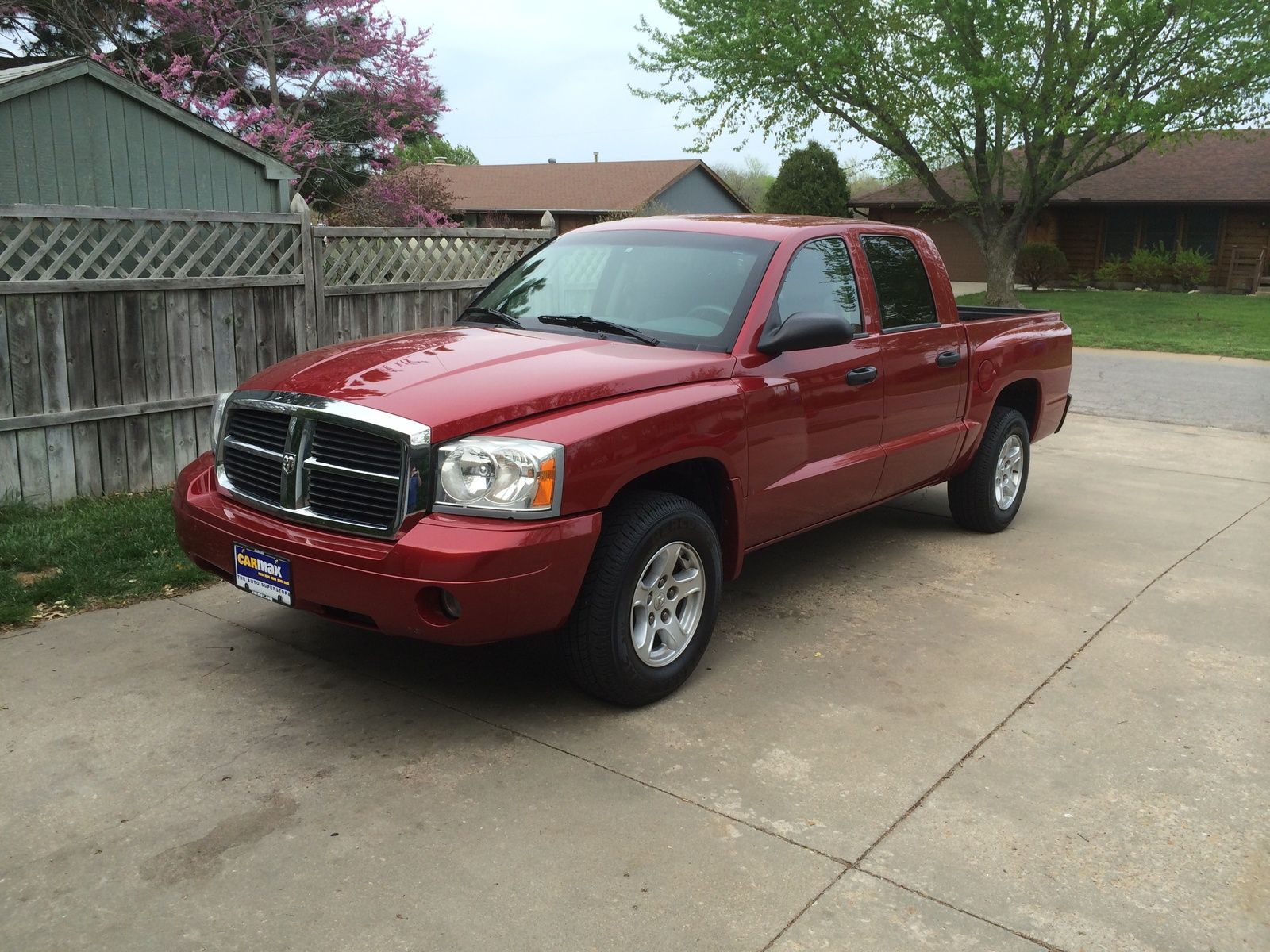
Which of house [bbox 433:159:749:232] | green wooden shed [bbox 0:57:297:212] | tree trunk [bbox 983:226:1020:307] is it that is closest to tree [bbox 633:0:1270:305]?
tree trunk [bbox 983:226:1020:307]

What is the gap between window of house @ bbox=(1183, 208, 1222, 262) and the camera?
34.8 m

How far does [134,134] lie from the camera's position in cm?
1059

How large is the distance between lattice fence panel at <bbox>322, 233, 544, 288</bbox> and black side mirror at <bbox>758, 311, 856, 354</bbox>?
4.25 metres

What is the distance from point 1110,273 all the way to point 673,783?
A: 3402 centimetres

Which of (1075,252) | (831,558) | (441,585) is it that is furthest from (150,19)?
(1075,252)

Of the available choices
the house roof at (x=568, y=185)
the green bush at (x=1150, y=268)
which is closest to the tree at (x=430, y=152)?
the house roof at (x=568, y=185)

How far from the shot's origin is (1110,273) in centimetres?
3362

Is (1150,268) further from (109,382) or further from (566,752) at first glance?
(566,752)

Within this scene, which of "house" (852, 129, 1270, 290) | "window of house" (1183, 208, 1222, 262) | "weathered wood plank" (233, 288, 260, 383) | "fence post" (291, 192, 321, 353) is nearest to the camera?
"weathered wood plank" (233, 288, 260, 383)

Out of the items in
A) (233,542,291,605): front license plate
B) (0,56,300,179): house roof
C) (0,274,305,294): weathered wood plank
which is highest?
(0,56,300,179): house roof

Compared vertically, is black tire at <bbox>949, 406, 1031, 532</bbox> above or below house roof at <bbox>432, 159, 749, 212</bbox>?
below

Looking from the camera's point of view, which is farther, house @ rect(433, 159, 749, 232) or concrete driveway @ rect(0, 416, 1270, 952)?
house @ rect(433, 159, 749, 232)

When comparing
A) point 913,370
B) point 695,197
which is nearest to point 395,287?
point 913,370

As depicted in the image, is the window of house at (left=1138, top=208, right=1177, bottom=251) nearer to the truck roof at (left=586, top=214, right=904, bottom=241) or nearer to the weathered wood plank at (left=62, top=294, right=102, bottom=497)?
the truck roof at (left=586, top=214, right=904, bottom=241)
